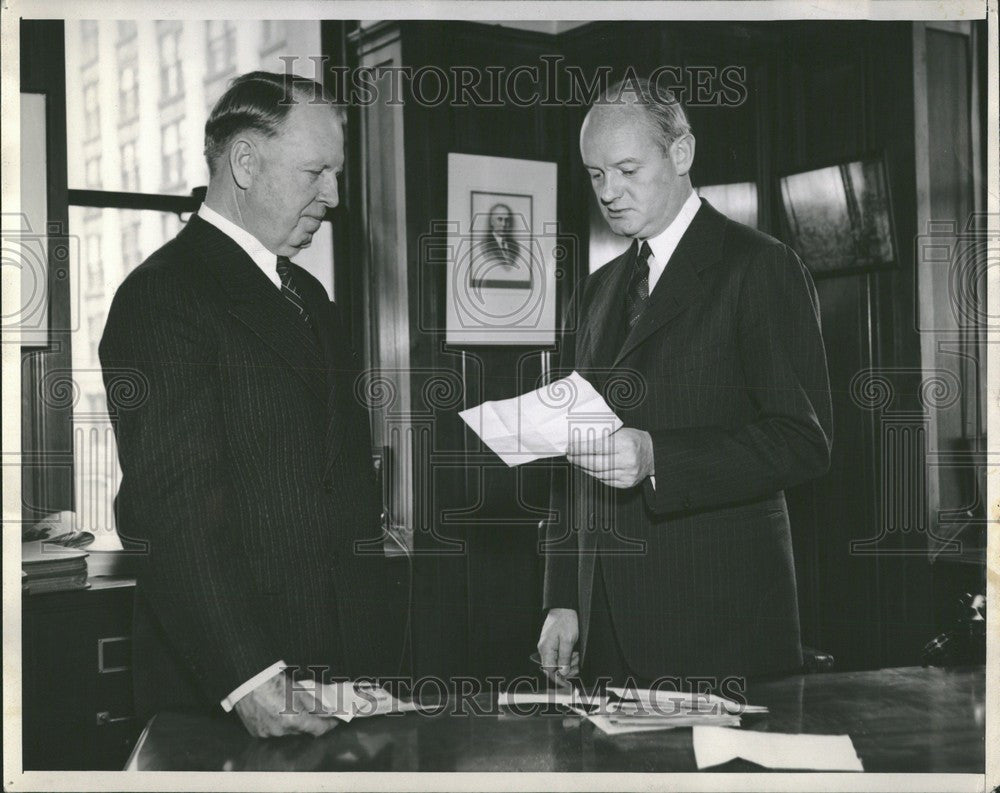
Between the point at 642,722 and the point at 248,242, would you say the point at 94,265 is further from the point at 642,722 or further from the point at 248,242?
the point at 642,722

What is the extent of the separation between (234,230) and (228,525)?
0.55 m

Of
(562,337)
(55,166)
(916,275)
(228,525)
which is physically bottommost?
(228,525)

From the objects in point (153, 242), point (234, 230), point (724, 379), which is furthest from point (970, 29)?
point (153, 242)

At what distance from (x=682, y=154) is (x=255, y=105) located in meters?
0.82

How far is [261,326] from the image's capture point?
1.64 meters

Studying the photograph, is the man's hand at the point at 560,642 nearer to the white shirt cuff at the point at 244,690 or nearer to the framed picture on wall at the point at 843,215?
the white shirt cuff at the point at 244,690

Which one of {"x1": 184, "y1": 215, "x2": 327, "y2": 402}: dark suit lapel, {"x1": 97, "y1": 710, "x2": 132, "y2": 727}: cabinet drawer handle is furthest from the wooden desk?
{"x1": 184, "y1": 215, "x2": 327, "y2": 402}: dark suit lapel

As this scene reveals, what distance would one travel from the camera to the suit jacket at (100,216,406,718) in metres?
1.56

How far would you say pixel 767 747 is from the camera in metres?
1.42

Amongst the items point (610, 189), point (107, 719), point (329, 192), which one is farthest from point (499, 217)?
point (107, 719)

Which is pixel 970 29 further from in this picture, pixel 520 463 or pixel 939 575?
pixel 520 463

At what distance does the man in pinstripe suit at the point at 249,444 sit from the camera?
1.55m

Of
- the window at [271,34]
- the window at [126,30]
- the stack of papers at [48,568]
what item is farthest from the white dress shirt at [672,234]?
the stack of papers at [48,568]

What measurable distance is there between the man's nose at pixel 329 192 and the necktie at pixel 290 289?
0.13 metres
